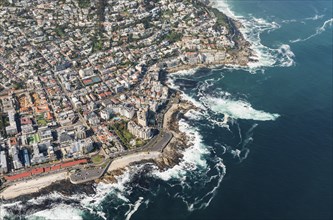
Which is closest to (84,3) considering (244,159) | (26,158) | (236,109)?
(236,109)

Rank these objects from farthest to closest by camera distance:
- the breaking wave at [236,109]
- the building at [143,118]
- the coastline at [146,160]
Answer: the breaking wave at [236,109]
the building at [143,118]
the coastline at [146,160]

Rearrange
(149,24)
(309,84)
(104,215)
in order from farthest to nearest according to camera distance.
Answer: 1. (149,24)
2. (309,84)
3. (104,215)

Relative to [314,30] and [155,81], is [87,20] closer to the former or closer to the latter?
[155,81]

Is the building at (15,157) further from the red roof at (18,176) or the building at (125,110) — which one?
the building at (125,110)

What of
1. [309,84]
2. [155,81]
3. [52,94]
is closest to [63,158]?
[52,94]

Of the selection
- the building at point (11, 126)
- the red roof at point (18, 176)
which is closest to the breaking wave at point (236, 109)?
the building at point (11, 126)

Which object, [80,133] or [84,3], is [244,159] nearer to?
[80,133]
